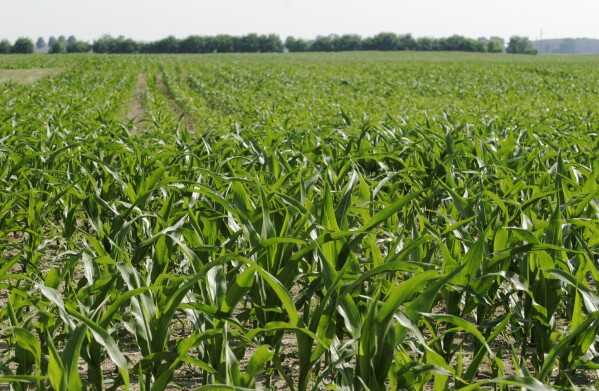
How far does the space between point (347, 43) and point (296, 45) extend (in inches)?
439

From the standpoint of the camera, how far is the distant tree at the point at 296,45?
384ft

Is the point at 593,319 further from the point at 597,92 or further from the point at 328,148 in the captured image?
the point at 597,92

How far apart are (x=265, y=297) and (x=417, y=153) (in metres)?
3.27

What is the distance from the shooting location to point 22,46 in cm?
9831

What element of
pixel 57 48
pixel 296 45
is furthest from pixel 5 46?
pixel 296 45

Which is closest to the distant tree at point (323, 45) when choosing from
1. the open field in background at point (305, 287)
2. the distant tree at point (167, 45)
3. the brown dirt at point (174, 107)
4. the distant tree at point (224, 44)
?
the distant tree at point (224, 44)

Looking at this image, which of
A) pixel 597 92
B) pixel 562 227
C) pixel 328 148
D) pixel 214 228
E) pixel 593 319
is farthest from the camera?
pixel 597 92

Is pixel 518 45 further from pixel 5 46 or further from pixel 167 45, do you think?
pixel 5 46

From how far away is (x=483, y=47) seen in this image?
351 ft

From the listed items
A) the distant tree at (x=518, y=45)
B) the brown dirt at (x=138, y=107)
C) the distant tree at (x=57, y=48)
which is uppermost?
the distant tree at (x=57, y=48)

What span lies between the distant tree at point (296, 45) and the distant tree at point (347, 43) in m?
8.28

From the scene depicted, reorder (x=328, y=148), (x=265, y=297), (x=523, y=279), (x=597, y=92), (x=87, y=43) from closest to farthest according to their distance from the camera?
(x=265, y=297) → (x=523, y=279) → (x=328, y=148) → (x=597, y=92) → (x=87, y=43)

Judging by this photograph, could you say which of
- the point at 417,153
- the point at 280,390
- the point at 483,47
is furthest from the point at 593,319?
the point at 483,47

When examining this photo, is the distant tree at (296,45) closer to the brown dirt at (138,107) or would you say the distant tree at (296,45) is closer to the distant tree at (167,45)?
the distant tree at (167,45)
